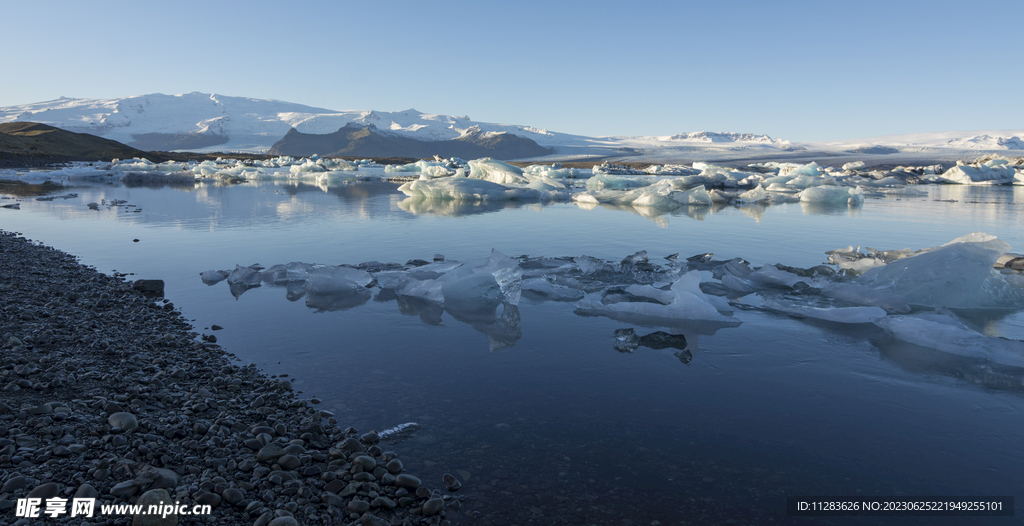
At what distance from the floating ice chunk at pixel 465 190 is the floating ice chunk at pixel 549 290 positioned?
13083 mm

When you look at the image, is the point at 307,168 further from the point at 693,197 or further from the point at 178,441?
the point at 178,441

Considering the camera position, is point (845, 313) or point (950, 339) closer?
point (950, 339)

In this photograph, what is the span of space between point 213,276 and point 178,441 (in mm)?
4175

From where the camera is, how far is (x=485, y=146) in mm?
137625

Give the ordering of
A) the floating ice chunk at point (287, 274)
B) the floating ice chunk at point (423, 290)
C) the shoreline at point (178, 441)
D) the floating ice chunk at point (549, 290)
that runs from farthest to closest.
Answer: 1. the floating ice chunk at point (287, 274)
2. the floating ice chunk at point (549, 290)
3. the floating ice chunk at point (423, 290)
4. the shoreline at point (178, 441)

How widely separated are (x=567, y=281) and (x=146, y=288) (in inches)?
176

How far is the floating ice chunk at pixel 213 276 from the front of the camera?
5.99m

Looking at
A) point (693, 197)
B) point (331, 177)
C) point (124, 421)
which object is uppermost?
point (331, 177)

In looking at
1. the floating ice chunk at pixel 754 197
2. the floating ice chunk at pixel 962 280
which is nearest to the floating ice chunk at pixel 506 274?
the floating ice chunk at pixel 962 280

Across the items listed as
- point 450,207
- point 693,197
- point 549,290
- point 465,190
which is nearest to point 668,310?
point 549,290

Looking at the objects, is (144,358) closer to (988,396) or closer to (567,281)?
(567,281)

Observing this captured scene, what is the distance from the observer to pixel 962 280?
5129mm

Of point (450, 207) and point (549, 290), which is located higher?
point (450, 207)

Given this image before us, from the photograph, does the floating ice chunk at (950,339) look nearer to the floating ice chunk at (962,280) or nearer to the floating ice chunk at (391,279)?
the floating ice chunk at (962,280)
